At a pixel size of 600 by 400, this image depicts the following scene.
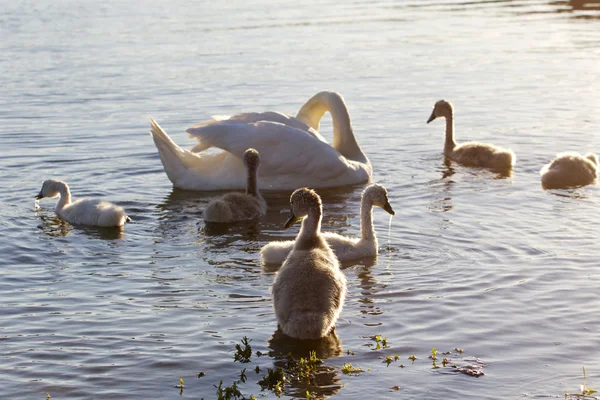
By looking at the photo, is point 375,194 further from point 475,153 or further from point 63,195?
point 475,153

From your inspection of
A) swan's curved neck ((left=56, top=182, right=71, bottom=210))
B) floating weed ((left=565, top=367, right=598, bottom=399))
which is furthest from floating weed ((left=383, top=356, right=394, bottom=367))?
swan's curved neck ((left=56, top=182, right=71, bottom=210))

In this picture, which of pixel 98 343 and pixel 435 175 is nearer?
pixel 98 343

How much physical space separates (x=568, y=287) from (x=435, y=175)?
17.5 feet

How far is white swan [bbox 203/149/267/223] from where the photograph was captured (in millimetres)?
11469

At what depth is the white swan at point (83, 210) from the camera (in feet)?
36.7

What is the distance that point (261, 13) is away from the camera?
34.5m

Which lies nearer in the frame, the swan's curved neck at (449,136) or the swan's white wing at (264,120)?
the swan's white wing at (264,120)

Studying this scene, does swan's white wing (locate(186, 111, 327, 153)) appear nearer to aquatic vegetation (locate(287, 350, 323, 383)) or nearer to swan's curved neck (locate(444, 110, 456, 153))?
swan's curved neck (locate(444, 110, 456, 153))

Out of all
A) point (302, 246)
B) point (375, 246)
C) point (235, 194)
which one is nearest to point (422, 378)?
point (302, 246)

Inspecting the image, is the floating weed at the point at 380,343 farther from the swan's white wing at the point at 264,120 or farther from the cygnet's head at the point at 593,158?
the cygnet's head at the point at 593,158

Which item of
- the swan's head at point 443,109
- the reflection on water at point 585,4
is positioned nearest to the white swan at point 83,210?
the swan's head at point 443,109

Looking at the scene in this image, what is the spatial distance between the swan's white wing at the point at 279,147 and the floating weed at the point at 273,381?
20.8 feet

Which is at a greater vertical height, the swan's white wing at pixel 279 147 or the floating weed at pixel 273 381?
the swan's white wing at pixel 279 147

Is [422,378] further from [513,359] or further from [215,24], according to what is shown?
[215,24]
